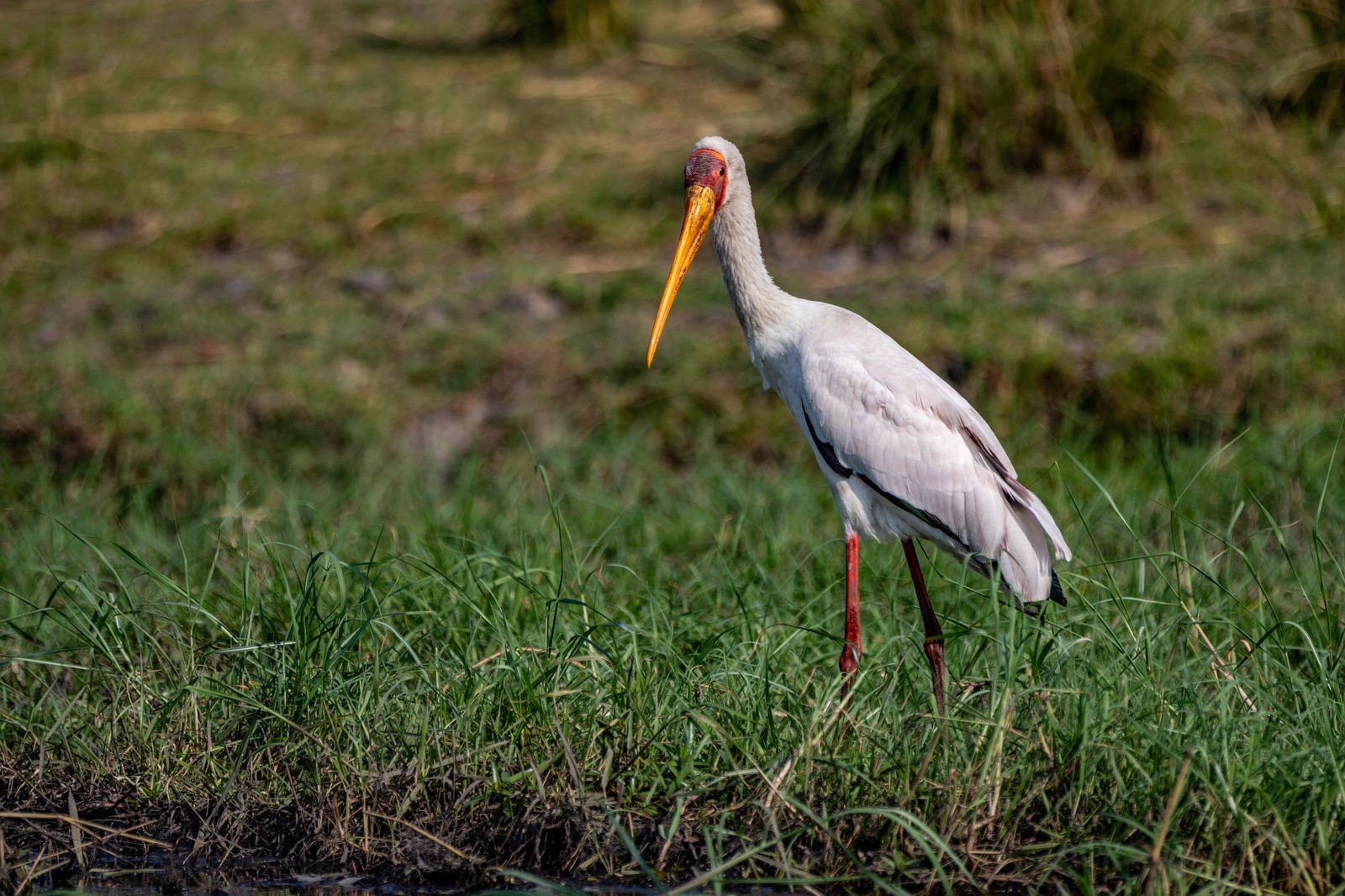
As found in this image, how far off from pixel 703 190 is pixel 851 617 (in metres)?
1.11

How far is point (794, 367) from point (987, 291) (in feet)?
8.27

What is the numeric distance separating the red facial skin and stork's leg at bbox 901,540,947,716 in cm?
101

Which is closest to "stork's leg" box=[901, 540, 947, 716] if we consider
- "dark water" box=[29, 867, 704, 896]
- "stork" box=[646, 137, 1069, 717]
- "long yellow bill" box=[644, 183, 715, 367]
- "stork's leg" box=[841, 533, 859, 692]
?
"stork" box=[646, 137, 1069, 717]

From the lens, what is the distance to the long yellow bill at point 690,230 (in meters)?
3.58

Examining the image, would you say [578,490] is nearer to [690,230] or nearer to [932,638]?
[690,230]

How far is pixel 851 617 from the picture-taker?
323 cm

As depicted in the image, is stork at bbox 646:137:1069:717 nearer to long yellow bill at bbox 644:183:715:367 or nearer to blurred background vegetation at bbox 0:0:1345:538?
long yellow bill at bbox 644:183:715:367

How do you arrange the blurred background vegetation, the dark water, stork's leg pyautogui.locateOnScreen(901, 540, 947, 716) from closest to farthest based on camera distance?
the dark water, stork's leg pyautogui.locateOnScreen(901, 540, 947, 716), the blurred background vegetation

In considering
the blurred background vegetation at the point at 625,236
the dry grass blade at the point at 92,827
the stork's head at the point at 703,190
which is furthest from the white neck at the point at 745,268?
the dry grass blade at the point at 92,827

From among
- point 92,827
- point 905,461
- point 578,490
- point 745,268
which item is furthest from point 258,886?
point 578,490

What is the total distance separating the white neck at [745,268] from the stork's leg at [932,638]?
672mm

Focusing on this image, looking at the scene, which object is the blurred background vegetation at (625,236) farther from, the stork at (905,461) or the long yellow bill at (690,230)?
the long yellow bill at (690,230)

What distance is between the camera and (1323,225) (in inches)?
234

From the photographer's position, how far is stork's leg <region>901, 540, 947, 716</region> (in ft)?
9.56
